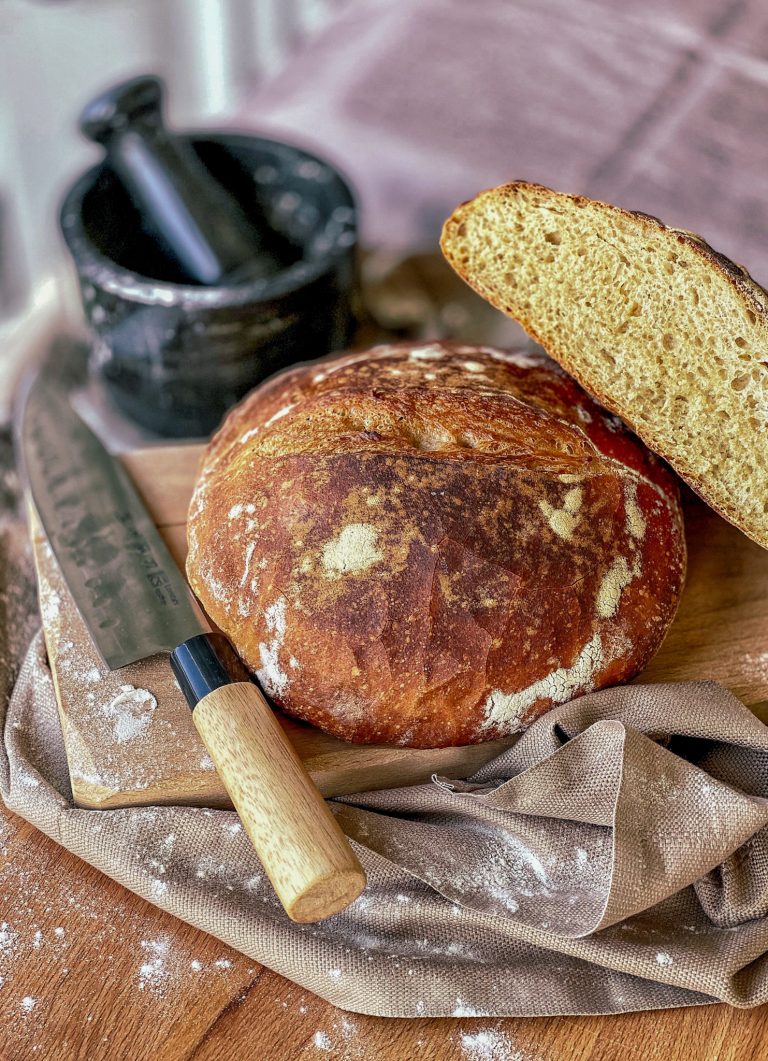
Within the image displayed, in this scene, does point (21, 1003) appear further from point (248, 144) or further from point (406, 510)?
point (248, 144)

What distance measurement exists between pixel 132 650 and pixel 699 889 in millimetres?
630

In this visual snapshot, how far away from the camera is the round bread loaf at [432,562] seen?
1045 mm

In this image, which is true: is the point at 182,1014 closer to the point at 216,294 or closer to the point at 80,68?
the point at 216,294

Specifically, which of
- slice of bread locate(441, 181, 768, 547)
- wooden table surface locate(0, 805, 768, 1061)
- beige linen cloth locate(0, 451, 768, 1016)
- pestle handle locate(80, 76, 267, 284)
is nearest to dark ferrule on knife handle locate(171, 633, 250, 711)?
beige linen cloth locate(0, 451, 768, 1016)

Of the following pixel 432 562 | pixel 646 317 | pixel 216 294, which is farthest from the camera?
pixel 216 294

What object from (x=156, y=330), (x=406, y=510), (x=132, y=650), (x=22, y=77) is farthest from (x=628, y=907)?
(x=22, y=77)

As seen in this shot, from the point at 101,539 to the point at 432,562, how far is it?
0.45 metres

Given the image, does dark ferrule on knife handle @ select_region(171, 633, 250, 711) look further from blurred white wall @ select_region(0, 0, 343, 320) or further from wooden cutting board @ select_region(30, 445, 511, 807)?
blurred white wall @ select_region(0, 0, 343, 320)

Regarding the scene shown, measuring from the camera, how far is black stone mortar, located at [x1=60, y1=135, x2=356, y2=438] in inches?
61.8

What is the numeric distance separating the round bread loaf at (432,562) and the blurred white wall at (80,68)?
2.32 meters

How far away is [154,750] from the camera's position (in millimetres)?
1089

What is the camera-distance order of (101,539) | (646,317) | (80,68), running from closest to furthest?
(646,317) < (101,539) < (80,68)

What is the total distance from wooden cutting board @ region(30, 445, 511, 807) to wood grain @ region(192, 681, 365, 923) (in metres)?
0.07

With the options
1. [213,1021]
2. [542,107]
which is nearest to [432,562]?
[213,1021]
